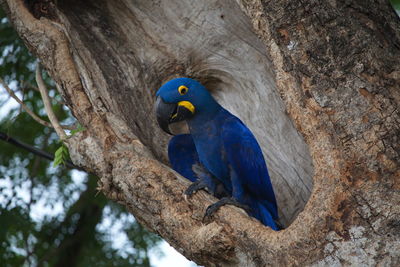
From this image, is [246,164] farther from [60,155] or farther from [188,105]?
[60,155]

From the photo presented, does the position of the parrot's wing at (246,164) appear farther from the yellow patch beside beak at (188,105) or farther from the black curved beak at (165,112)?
the black curved beak at (165,112)

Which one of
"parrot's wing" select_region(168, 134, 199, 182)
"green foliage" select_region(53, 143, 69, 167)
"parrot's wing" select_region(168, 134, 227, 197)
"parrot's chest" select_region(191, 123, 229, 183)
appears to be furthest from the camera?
"parrot's wing" select_region(168, 134, 199, 182)

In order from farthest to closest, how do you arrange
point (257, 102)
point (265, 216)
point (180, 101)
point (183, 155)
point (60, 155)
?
point (183, 155), point (257, 102), point (180, 101), point (265, 216), point (60, 155)

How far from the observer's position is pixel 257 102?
394 centimetres

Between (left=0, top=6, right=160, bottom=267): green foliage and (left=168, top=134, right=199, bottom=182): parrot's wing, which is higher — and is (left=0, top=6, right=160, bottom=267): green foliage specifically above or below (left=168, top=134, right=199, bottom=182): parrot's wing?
below

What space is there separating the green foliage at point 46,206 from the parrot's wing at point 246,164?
5.53ft

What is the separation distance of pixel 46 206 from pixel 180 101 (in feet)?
7.28

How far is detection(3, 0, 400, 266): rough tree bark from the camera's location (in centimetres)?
254

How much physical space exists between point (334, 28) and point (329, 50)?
0.14m

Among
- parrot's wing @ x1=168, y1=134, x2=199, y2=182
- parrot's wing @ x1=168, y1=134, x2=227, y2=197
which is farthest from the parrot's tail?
parrot's wing @ x1=168, y1=134, x2=199, y2=182

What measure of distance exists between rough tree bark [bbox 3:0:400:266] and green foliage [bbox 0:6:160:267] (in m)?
1.06

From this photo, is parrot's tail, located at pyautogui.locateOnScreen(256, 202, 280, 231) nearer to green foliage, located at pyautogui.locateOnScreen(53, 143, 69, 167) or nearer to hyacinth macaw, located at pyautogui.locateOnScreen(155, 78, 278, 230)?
hyacinth macaw, located at pyautogui.locateOnScreen(155, 78, 278, 230)

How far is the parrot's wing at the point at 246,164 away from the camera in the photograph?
3.57 m

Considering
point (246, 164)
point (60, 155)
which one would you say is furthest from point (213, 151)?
point (60, 155)
